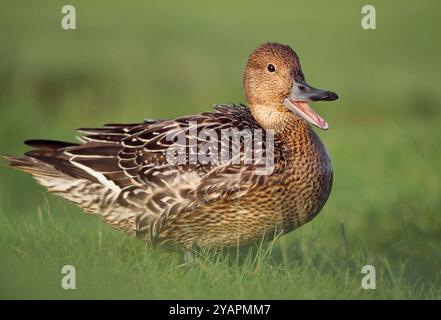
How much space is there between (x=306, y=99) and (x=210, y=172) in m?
0.91

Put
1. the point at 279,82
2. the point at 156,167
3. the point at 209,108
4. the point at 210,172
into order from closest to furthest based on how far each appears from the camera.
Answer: the point at 210,172 < the point at 156,167 < the point at 279,82 < the point at 209,108

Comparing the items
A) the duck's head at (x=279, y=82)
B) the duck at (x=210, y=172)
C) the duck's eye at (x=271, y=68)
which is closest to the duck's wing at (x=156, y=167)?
the duck at (x=210, y=172)

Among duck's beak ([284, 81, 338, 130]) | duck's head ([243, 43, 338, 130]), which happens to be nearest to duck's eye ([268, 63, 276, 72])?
duck's head ([243, 43, 338, 130])

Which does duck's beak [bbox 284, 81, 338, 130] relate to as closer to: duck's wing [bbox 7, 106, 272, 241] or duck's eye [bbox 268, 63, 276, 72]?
duck's eye [bbox 268, 63, 276, 72]

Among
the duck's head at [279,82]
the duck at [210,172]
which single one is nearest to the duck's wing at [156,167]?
the duck at [210,172]

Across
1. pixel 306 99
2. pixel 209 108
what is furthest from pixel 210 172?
pixel 209 108

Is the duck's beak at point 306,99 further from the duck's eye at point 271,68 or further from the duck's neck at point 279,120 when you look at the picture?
the duck's eye at point 271,68

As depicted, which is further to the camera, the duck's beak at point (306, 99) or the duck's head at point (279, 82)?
the duck's head at point (279, 82)

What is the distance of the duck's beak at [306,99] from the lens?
21.0 ft

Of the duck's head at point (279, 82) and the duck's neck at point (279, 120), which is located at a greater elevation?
the duck's head at point (279, 82)

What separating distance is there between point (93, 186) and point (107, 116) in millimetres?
6001

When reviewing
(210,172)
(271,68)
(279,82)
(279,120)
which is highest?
(271,68)

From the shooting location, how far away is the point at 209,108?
1255 centimetres

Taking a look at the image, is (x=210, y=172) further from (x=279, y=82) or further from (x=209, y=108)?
(x=209, y=108)
